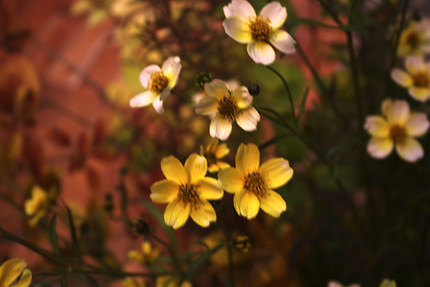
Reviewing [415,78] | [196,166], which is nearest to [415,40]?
[415,78]

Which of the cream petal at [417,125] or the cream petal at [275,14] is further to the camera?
the cream petal at [417,125]

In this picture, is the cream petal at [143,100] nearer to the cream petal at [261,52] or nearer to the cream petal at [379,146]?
the cream petal at [261,52]

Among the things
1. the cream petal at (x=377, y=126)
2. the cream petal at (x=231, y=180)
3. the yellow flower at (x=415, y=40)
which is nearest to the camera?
the cream petal at (x=231, y=180)

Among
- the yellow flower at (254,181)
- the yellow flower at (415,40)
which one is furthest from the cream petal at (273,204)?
the yellow flower at (415,40)

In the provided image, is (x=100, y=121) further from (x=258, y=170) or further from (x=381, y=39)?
(x=381, y=39)

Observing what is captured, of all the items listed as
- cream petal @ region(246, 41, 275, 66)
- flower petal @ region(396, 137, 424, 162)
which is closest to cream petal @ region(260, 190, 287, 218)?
cream petal @ region(246, 41, 275, 66)

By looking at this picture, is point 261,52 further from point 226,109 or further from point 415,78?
point 415,78

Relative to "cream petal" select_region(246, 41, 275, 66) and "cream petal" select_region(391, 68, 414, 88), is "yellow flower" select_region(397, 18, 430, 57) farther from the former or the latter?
"cream petal" select_region(246, 41, 275, 66)
